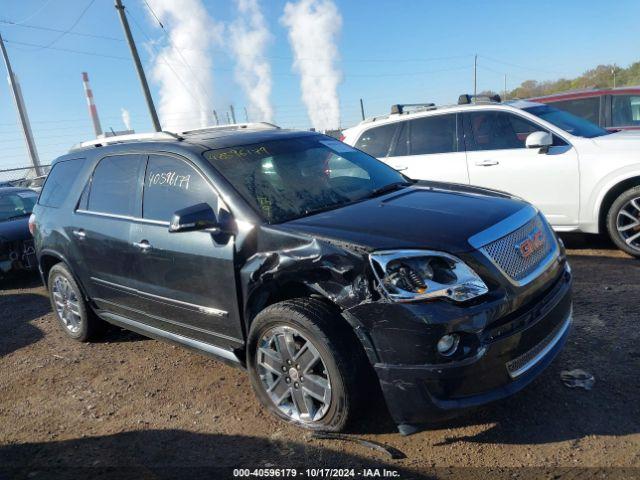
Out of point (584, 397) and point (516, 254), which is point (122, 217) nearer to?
point (516, 254)

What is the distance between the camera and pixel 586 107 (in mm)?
8898

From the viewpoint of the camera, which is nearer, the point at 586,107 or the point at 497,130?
the point at 497,130

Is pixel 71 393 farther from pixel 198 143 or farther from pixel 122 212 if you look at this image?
pixel 198 143

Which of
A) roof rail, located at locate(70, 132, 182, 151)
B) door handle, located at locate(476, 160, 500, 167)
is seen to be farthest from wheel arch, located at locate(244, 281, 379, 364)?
door handle, located at locate(476, 160, 500, 167)

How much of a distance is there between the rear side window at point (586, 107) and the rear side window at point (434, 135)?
3464 mm

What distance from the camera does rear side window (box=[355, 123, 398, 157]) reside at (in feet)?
23.7

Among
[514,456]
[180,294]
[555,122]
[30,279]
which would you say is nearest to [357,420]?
[514,456]

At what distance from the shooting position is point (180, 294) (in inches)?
142

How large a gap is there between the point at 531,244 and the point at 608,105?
702 cm

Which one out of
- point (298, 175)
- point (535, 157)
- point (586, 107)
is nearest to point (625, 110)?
point (586, 107)

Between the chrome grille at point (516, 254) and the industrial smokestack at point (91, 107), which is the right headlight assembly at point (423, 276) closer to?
the chrome grille at point (516, 254)

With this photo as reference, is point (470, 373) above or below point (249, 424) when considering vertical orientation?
above

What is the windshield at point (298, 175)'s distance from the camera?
3.39m

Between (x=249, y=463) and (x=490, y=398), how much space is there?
1.34 m
